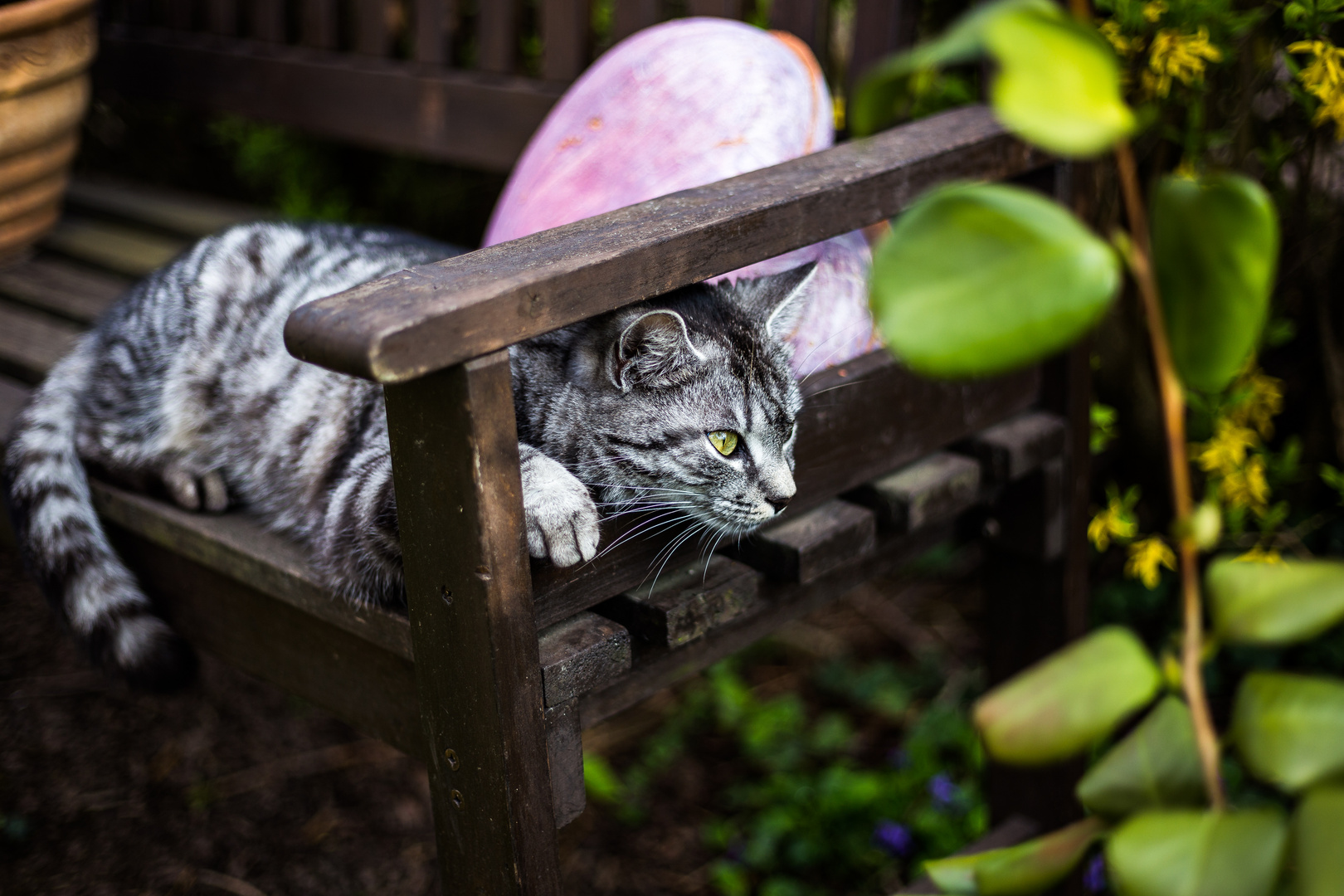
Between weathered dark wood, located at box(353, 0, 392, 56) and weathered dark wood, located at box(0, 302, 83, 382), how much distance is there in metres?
A: 1.04

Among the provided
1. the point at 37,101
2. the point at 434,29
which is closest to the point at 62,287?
the point at 37,101

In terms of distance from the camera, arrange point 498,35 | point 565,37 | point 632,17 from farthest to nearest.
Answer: point 498,35 → point 565,37 → point 632,17

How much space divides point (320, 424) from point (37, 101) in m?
1.34

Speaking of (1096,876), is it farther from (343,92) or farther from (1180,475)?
(343,92)

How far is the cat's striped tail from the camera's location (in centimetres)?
170

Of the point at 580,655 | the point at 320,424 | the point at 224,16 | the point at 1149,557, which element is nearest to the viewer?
the point at 580,655

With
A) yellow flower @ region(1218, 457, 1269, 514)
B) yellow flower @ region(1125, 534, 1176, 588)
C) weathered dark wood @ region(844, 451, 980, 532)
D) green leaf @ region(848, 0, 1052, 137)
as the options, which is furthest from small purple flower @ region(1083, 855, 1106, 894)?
green leaf @ region(848, 0, 1052, 137)

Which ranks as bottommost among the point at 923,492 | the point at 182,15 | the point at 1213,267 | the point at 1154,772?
the point at 923,492

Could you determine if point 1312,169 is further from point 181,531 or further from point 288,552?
point 181,531

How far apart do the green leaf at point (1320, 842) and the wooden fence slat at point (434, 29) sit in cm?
264

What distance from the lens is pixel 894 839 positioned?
2.35m

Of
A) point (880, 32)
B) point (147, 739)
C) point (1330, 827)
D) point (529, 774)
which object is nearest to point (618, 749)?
point (147, 739)

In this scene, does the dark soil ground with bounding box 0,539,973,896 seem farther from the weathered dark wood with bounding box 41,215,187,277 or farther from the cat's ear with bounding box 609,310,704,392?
the cat's ear with bounding box 609,310,704,392

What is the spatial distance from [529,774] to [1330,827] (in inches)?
33.8
